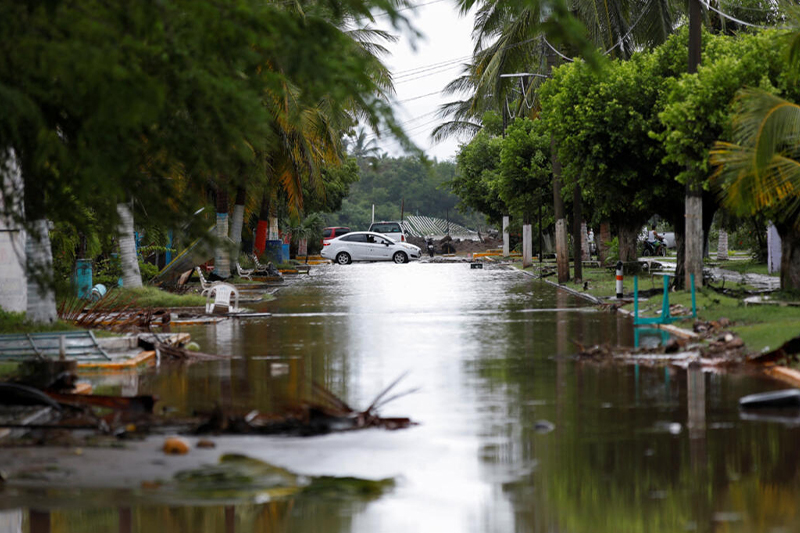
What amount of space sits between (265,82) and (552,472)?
4.24 m

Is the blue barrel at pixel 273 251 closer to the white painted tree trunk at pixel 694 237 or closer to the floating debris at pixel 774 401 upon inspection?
the white painted tree trunk at pixel 694 237

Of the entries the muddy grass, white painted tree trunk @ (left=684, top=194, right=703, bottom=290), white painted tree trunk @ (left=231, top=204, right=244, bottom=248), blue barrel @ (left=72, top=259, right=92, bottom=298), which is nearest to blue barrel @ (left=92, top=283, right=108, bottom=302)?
blue barrel @ (left=72, top=259, right=92, bottom=298)

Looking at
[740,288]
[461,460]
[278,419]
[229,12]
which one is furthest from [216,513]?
[740,288]

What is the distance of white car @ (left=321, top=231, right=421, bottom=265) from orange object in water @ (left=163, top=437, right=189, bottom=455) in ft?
171

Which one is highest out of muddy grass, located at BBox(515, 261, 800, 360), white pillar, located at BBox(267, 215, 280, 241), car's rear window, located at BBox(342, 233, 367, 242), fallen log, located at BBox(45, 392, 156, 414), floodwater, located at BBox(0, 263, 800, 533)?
white pillar, located at BBox(267, 215, 280, 241)

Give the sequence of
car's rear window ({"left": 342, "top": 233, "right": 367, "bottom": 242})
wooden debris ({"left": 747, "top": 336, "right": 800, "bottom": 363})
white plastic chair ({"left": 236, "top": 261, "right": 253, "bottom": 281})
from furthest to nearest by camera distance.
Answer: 1. car's rear window ({"left": 342, "top": 233, "right": 367, "bottom": 242})
2. white plastic chair ({"left": 236, "top": 261, "right": 253, "bottom": 281})
3. wooden debris ({"left": 747, "top": 336, "right": 800, "bottom": 363})

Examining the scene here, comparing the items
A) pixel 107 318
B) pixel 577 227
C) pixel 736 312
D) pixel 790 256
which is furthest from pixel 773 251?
pixel 107 318

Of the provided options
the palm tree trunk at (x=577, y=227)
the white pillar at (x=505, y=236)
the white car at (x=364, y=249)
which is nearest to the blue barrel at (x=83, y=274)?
the palm tree trunk at (x=577, y=227)

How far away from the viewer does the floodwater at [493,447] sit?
22.5ft

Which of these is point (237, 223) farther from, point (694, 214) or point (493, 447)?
point (493, 447)

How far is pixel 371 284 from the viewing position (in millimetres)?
37750

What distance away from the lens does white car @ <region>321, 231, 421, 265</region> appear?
61188mm

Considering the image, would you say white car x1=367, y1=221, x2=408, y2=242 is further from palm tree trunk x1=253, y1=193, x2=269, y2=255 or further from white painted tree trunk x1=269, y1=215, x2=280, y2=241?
palm tree trunk x1=253, y1=193, x2=269, y2=255

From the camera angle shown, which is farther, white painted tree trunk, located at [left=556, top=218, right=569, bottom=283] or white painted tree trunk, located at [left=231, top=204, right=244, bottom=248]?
white painted tree trunk, located at [left=231, top=204, right=244, bottom=248]
